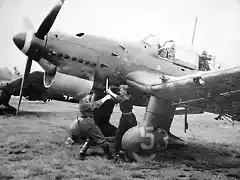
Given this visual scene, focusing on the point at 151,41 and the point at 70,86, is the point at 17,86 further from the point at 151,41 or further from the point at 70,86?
the point at 151,41

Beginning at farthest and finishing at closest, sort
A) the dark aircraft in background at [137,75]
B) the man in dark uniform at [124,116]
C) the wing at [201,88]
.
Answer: the man in dark uniform at [124,116]
the dark aircraft in background at [137,75]
the wing at [201,88]

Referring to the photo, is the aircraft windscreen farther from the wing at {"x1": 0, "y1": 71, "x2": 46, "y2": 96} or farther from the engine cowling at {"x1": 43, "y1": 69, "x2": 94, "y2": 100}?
the wing at {"x1": 0, "y1": 71, "x2": 46, "y2": 96}

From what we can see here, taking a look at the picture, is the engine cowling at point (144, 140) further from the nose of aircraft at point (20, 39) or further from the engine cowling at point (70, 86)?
the nose of aircraft at point (20, 39)

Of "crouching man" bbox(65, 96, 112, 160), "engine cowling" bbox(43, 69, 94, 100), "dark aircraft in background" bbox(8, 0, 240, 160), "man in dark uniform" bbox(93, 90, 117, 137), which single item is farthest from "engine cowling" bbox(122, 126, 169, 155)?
"man in dark uniform" bbox(93, 90, 117, 137)

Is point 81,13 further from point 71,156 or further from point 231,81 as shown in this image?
point 231,81

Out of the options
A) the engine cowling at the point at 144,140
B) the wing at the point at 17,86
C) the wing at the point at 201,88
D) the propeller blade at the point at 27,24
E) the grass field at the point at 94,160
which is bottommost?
the grass field at the point at 94,160

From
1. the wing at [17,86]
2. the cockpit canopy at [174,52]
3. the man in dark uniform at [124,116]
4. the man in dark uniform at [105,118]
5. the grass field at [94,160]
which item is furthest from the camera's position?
the wing at [17,86]

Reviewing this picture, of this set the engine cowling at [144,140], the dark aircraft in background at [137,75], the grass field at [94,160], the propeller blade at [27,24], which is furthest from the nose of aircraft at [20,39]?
the engine cowling at [144,140]

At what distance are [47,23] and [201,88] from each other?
9.44 ft

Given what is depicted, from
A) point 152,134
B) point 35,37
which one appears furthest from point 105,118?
point 35,37

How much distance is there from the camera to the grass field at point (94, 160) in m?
3.25

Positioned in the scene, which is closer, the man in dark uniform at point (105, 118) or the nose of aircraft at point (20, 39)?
the nose of aircraft at point (20, 39)

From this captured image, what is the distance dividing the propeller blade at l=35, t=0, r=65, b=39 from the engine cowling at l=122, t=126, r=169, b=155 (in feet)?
7.69

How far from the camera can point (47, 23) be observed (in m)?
4.34
